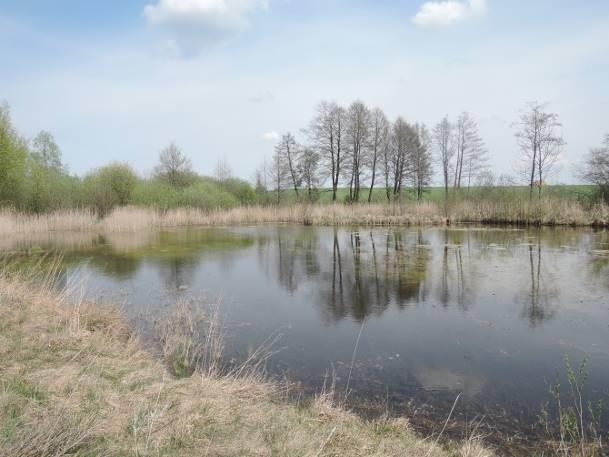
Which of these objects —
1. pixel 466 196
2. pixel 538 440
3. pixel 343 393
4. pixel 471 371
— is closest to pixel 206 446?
pixel 343 393

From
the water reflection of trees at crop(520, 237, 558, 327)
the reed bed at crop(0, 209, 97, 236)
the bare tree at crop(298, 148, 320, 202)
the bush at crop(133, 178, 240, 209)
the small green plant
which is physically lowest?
the small green plant

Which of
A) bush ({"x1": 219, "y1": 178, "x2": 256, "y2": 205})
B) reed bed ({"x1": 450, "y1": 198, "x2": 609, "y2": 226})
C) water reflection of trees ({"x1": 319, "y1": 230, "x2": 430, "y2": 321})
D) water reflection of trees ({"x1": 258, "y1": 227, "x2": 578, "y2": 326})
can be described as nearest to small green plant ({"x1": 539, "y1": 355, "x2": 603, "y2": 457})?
water reflection of trees ({"x1": 258, "y1": 227, "x2": 578, "y2": 326})

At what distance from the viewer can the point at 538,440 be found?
3.18 m

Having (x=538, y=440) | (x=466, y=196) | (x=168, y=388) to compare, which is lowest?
(x=538, y=440)

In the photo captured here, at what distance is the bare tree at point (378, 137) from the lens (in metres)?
30.7

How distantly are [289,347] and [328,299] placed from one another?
7.88 feet

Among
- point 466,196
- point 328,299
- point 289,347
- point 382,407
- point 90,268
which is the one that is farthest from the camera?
point 466,196

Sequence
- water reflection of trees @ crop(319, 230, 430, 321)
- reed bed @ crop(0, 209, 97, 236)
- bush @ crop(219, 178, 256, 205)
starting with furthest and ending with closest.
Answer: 1. bush @ crop(219, 178, 256, 205)
2. reed bed @ crop(0, 209, 97, 236)
3. water reflection of trees @ crop(319, 230, 430, 321)

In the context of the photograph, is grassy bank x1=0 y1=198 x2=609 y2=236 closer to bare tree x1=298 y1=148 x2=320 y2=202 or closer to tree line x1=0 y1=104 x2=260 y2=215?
tree line x1=0 y1=104 x2=260 y2=215

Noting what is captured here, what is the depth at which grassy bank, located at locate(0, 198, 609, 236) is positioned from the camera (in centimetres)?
1927

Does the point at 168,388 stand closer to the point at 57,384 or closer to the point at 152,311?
the point at 57,384

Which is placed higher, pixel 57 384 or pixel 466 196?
pixel 466 196

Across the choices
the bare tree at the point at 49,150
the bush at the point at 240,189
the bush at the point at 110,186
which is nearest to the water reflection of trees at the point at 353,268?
the bush at the point at 110,186

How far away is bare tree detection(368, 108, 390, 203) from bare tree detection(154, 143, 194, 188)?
15401 millimetres
